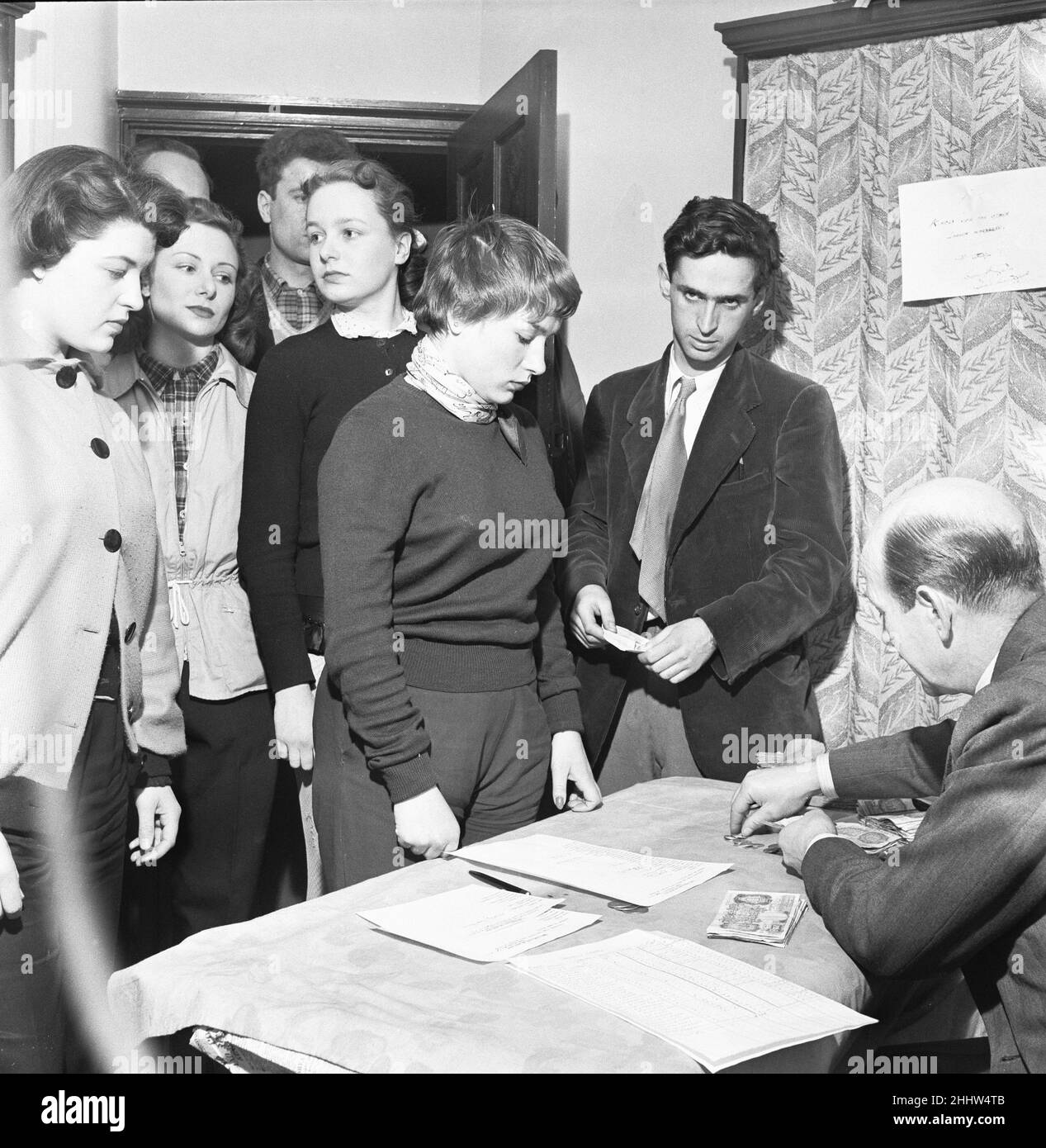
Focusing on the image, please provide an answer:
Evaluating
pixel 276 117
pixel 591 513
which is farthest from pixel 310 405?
pixel 276 117

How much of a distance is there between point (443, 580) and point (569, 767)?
1.49 feet

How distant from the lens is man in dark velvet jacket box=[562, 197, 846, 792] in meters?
2.58

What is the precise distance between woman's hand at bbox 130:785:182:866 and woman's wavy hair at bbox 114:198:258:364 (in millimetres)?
1015

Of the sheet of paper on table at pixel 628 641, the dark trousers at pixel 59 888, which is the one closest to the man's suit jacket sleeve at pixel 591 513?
the sheet of paper on table at pixel 628 641

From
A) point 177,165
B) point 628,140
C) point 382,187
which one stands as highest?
point 628,140

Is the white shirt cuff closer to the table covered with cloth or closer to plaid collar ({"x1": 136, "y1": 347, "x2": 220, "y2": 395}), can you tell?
the table covered with cloth

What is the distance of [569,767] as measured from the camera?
2141mm

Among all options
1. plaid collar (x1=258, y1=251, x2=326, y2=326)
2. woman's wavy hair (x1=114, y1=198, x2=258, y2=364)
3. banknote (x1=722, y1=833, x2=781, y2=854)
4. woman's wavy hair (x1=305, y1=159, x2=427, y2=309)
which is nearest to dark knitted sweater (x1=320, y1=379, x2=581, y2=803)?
banknote (x1=722, y1=833, x2=781, y2=854)

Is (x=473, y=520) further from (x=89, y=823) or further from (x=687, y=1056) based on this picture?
(x=687, y=1056)

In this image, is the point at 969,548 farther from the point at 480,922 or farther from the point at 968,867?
the point at 480,922

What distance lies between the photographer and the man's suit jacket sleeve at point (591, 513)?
2.70 m

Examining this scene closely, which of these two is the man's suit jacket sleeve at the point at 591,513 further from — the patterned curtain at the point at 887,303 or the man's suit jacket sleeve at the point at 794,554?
the patterned curtain at the point at 887,303

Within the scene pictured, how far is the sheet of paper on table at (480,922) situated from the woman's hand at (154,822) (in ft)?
2.82

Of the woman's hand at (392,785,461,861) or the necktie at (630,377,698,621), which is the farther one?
the necktie at (630,377,698,621)
